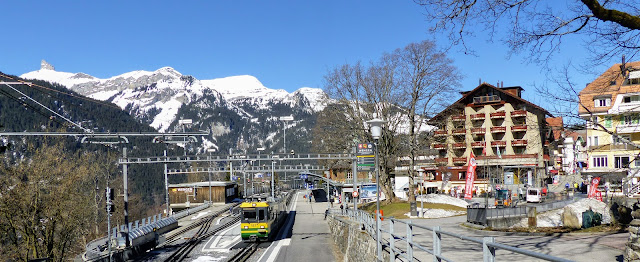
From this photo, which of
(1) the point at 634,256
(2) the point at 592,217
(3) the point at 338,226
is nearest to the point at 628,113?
(1) the point at 634,256

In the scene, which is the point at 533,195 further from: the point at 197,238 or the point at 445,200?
the point at 197,238

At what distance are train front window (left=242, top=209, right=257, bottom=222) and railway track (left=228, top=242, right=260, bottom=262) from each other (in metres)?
1.81

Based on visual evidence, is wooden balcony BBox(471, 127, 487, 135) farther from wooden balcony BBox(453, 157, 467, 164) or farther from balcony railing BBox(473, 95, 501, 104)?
wooden balcony BBox(453, 157, 467, 164)

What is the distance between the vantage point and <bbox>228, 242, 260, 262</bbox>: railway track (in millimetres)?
28744

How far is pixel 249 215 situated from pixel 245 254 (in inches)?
215

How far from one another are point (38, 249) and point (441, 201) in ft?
108

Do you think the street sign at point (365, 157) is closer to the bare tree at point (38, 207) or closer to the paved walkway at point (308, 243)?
the paved walkway at point (308, 243)

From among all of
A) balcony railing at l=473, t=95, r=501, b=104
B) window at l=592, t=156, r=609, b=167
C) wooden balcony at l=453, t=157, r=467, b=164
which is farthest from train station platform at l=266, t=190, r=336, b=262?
window at l=592, t=156, r=609, b=167

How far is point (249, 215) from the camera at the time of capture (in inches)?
1410

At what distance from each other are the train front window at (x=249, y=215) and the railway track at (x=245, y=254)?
5.92ft

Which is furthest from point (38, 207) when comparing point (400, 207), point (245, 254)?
point (400, 207)

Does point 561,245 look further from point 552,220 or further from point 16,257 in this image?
point 16,257

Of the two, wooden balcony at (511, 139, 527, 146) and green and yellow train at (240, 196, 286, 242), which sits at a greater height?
wooden balcony at (511, 139, 527, 146)

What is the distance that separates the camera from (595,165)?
187 feet
